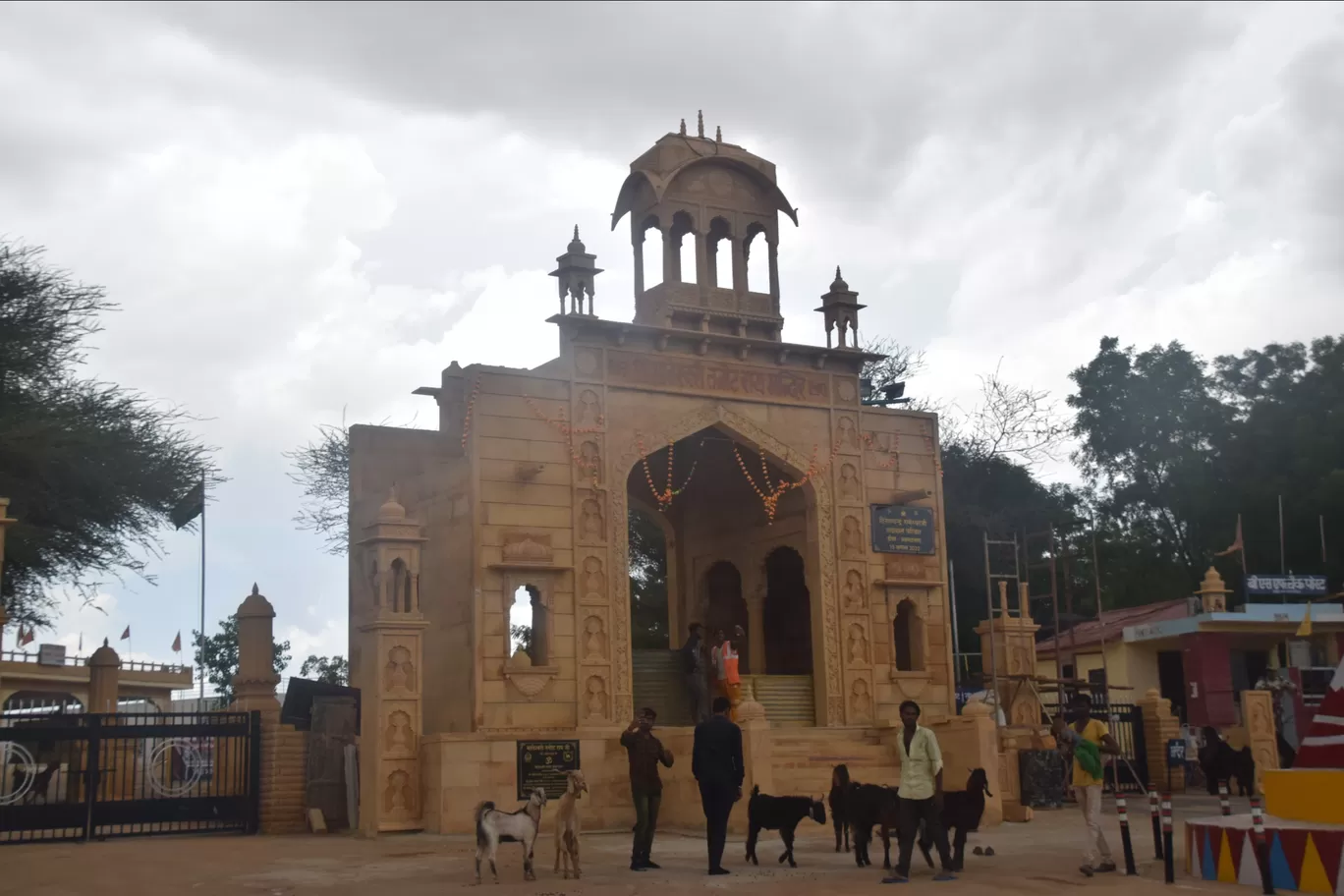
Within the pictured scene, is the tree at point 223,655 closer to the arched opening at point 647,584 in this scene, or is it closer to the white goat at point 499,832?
the arched opening at point 647,584

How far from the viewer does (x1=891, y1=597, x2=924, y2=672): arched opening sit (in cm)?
2327

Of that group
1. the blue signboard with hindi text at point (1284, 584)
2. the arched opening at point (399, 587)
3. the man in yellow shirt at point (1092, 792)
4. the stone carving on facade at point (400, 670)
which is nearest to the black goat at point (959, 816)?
the man in yellow shirt at point (1092, 792)

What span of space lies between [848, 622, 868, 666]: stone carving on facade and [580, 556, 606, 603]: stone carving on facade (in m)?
4.49

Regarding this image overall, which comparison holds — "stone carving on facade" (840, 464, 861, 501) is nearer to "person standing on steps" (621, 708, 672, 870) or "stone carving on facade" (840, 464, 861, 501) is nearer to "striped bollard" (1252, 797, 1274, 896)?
"person standing on steps" (621, 708, 672, 870)

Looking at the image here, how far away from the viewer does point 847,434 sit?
77.2ft

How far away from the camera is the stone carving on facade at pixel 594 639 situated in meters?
20.2

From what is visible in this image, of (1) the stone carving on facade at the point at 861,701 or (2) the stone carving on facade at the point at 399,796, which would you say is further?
(1) the stone carving on facade at the point at 861,701

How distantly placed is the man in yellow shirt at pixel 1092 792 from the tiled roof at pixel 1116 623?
22.2 m

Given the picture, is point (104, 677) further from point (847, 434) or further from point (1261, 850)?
point (1261, 850)

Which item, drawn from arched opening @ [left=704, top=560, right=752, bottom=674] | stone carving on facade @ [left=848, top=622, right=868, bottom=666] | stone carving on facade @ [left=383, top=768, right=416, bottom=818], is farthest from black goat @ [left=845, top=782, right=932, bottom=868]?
arched opening @ [left=704, top=560, right=752, bottom=674]

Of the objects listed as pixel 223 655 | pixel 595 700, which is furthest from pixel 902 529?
pixel 223 655

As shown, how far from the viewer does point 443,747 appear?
17.3m

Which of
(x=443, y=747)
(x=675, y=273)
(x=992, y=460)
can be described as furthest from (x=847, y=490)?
(x=992, y=460)

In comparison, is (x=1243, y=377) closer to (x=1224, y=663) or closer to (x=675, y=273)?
(x=1224, y=663)
